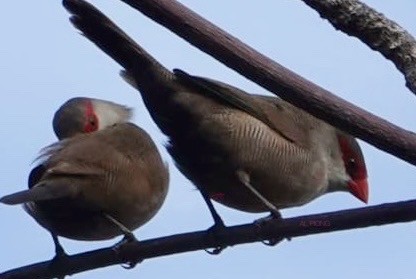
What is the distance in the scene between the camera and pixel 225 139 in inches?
169

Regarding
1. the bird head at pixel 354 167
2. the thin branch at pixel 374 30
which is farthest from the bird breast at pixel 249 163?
the thin branch at pixel 374 30

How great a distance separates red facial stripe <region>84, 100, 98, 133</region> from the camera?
4.97m

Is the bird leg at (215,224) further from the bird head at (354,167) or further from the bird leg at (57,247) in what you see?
the bird head at (354,167)

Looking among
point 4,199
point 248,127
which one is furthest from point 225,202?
point 4,199

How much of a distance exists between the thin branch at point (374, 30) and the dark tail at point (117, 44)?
1.43 m

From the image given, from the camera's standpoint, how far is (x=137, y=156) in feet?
15.2

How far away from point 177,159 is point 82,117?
97 cm

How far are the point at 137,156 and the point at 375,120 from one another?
117 inches

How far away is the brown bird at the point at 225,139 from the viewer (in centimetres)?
414

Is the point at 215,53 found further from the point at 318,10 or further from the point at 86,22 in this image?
the point at 86,22

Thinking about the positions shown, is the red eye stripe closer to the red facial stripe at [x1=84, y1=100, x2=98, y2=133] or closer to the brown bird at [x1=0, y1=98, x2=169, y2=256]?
the brown bird at [x1=0, y1=98, x2=169, y2=256]

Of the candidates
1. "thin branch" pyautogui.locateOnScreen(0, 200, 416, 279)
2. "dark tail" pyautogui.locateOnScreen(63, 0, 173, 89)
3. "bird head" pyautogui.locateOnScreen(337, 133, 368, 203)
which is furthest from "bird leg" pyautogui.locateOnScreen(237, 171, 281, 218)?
"thin branch" pyautogui.locateOnScreen(0, 200, 416, 279)

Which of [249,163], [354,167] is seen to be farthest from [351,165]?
[249,163]

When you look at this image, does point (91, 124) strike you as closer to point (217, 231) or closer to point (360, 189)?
point (360, 189)
